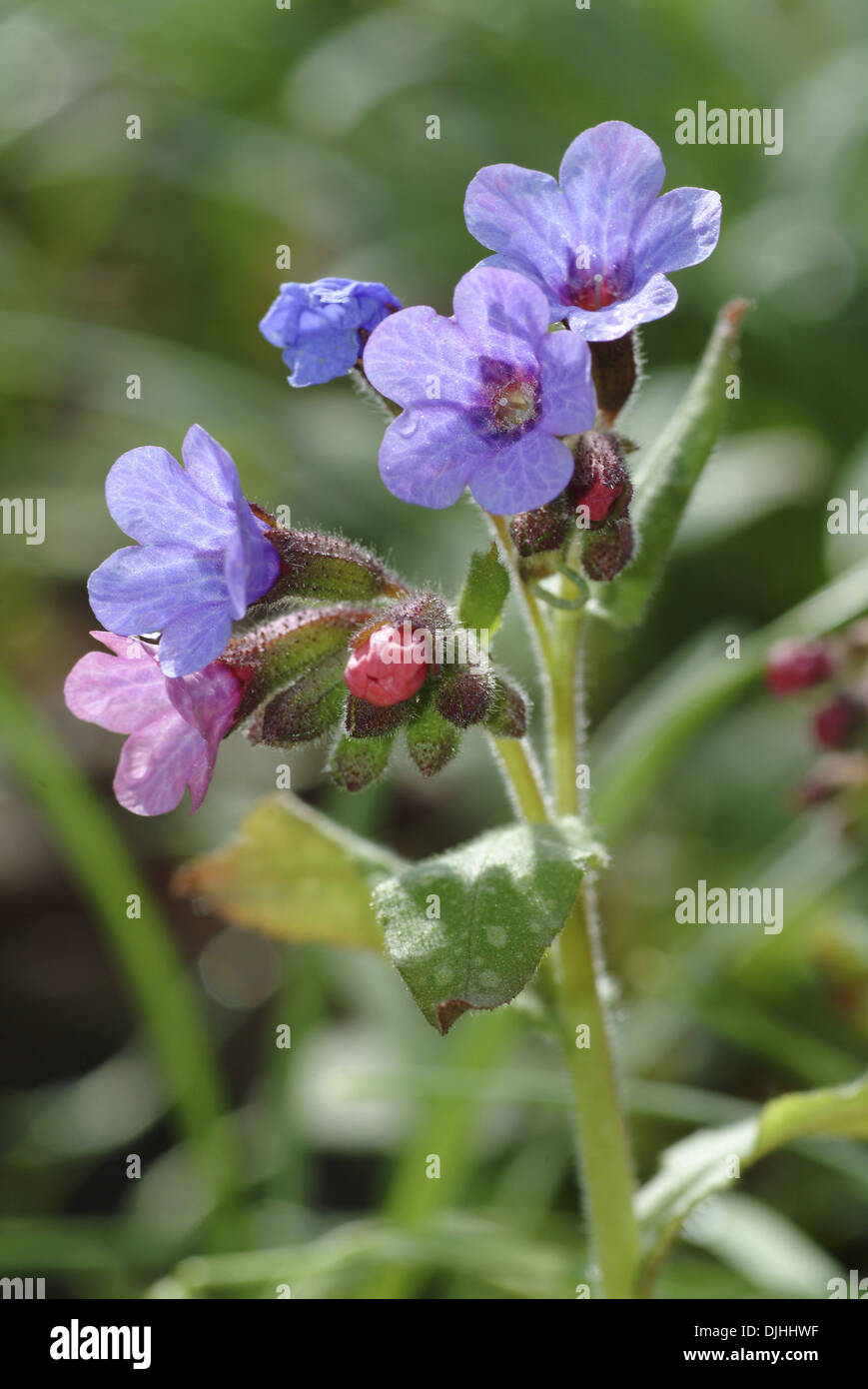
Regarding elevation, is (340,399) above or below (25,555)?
above

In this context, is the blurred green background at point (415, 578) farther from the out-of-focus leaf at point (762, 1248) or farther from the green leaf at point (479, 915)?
the green leaf at point (479, 915)

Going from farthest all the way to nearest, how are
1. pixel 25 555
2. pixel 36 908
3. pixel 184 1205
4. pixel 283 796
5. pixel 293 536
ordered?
pixel 25 555, pixel 36 908, pixel 184 1205, pixel 283 796, pixel 293 536

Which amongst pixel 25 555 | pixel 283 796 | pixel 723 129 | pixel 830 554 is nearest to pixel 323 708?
pixel 283 796

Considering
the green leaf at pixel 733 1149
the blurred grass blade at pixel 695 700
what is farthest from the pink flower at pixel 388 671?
the blurred grass blade at pixel 695 700

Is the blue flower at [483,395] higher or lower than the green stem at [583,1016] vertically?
higher

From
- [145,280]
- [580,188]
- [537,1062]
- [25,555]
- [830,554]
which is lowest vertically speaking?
[537,1062]

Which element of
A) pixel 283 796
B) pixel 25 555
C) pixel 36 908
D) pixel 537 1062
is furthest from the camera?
pixel 25 555

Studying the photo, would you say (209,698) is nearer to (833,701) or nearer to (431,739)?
(431,739)

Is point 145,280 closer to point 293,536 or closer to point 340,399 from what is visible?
point 340,399
